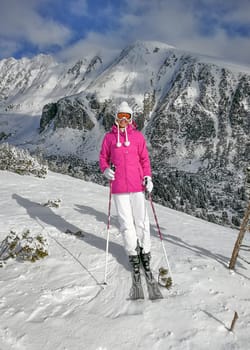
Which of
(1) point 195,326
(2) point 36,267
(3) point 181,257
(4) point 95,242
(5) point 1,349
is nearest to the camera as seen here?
(5) point 1,349

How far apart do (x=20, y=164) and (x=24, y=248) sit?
17889mm

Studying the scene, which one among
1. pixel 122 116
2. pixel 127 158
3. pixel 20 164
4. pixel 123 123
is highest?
pixel 122 116

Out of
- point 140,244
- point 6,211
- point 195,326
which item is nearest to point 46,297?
point 140,244

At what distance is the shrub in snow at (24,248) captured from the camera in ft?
23.3

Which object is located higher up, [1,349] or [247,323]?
[247,323]

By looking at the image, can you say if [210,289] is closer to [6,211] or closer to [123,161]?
[123,161]

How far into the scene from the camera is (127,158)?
255 inches

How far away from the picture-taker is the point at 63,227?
9.88 m

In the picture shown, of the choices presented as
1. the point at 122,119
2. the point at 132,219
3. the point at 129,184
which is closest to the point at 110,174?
the point at 129,184

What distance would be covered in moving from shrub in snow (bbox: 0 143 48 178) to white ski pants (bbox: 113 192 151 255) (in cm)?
1612

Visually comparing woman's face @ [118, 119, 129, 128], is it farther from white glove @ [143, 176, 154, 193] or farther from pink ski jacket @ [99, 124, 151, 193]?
white glove @ [143, 176, 154, 193]

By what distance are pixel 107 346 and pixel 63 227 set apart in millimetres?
5909

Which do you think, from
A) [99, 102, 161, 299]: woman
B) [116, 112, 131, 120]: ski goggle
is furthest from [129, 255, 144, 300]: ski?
[116, 112, 131, 120]: ski goggle

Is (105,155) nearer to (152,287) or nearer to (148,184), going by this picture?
(148,184)
